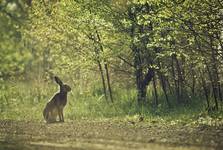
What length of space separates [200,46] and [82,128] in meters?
4.59

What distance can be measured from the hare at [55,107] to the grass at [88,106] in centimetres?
61

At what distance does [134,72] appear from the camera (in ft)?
66.3

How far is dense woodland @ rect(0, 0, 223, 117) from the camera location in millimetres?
15023

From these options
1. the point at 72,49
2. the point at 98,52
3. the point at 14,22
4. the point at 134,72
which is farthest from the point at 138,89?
the point at 14,22

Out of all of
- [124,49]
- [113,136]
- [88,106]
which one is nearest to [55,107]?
[88,106]

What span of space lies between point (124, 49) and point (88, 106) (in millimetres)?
2842

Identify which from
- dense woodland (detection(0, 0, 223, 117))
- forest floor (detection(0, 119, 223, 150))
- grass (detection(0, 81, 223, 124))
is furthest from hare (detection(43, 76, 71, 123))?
dense woodland (detection(0, 0, 223, 117))

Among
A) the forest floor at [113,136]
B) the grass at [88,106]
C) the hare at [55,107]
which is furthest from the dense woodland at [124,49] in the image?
the forest floor at [113,136]

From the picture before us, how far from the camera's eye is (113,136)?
12.4 metres

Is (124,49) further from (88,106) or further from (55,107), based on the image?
(55,107)

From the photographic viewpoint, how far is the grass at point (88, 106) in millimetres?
16359

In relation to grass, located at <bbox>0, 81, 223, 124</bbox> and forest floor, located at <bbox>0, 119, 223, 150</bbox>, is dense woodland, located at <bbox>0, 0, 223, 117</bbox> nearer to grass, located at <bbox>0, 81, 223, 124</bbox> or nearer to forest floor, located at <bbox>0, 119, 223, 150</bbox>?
grass, located at <bbox>0, 81, 223, 124</bbox>

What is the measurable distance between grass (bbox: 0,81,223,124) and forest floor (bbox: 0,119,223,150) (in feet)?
5.10

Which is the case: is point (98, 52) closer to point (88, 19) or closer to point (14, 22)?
point (88, 19)
